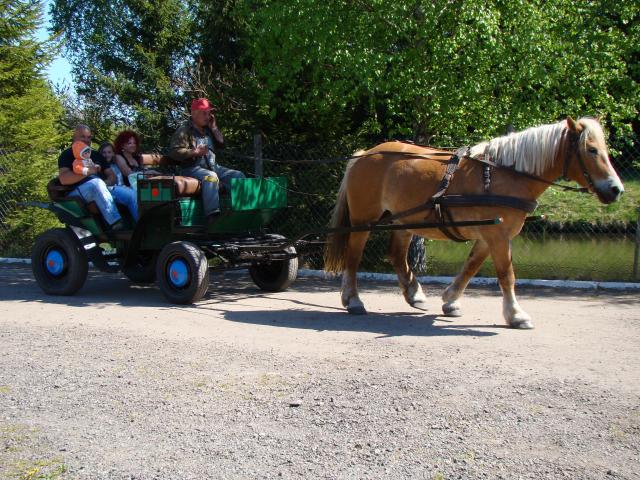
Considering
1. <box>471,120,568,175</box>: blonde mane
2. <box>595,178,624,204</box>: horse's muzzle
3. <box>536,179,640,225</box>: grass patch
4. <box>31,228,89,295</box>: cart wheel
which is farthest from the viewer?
<box>536,179,640,225</box>: grass patch

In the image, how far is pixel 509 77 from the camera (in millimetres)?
9258

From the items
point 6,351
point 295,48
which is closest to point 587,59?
point 295,48

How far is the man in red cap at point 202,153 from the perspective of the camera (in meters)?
8.20

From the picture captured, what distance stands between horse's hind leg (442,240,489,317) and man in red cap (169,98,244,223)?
2761 mm

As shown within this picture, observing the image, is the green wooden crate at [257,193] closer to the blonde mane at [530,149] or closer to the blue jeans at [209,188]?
the blue jeans at [209,188]

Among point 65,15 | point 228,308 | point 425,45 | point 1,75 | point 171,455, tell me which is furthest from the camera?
point 65,15

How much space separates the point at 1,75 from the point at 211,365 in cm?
1135

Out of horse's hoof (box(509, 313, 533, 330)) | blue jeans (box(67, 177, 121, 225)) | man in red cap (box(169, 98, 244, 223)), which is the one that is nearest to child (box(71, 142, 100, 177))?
blue jeans (box(67, 177, 121, 225))

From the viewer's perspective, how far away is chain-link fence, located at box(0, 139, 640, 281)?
10.8 meters

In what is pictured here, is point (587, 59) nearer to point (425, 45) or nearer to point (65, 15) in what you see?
point (425, 45)

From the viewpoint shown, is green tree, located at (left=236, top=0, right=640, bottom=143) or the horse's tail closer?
the horse's tail

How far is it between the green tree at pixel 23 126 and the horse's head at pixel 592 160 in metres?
10.3

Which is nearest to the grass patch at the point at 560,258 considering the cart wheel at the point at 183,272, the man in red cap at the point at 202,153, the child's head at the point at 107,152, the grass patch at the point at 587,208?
the grass patch at the point at 587,208

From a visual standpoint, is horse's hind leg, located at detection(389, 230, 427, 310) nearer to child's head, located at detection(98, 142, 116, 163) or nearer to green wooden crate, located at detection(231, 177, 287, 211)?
green wooden crate, located at detection(231, 177, 287, 211)
